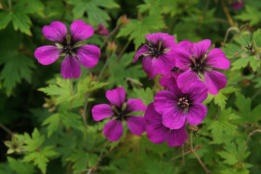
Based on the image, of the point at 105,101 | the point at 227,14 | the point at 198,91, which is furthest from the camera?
the point at 227,14

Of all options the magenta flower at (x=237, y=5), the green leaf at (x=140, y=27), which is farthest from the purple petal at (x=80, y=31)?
the magenta flower at (x=237, y=5)

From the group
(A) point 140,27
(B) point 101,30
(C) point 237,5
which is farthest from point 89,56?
(C) point 237,5

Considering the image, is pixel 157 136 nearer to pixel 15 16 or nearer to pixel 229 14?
pixel 15 16

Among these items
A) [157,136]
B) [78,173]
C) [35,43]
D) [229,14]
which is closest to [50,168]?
[78,173]

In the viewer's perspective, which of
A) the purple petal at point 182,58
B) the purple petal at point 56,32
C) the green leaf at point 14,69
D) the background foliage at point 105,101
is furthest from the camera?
the green leaf at point 14,69

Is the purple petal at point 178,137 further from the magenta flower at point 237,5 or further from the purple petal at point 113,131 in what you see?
the magenta flower at point 237,5

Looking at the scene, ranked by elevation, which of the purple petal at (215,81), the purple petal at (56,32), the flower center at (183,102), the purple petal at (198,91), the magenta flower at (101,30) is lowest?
the flower center at (183,102)

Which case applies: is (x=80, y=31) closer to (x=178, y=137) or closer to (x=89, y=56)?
(x=89, y=56)
